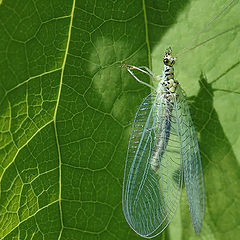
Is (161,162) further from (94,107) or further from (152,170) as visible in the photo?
(94,107)

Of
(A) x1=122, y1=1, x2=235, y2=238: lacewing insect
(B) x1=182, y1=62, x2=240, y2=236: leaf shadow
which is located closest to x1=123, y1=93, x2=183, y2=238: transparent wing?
(A) x1=122, y1=1, x2=235, y2=238: lacewing insect

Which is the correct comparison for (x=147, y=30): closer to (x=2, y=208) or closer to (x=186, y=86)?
(x=186, y=86)

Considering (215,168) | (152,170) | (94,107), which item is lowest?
(215,168)

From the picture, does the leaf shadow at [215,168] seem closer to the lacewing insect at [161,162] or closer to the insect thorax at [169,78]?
the lacewing insect at [161,162]

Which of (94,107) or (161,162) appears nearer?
(94,107)

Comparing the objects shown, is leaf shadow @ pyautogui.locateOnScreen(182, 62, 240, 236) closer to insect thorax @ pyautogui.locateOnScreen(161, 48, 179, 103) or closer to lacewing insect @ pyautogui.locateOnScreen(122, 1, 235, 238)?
lacewing insect @ pyautogui.locateOnScreen(122, 1, 235, 238)

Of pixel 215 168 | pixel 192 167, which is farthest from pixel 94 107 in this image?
pixel 215 168

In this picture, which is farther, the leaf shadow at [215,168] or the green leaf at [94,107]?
the leaf shadow at [215,168]

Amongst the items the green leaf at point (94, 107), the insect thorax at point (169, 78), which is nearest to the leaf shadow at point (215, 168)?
the green leaf at point (94, 107)
